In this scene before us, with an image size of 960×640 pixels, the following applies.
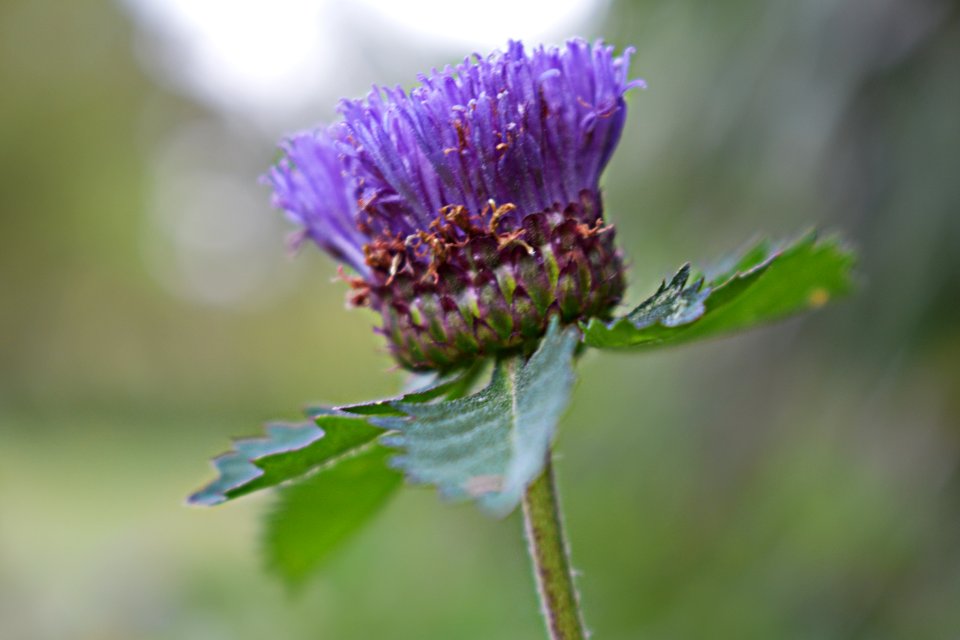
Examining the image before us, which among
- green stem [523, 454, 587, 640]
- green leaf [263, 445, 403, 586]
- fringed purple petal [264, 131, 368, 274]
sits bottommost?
green stem [523, 454, 587, 640]

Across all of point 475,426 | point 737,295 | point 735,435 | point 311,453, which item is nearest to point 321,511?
point 311,453

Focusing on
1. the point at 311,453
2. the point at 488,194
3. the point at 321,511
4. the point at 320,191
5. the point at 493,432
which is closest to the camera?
the point at 493,432

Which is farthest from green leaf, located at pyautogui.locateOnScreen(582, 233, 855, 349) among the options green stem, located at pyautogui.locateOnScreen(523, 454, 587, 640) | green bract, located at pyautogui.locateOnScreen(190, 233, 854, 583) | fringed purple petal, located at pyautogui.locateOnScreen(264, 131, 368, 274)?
fringed purple petal, located at pyautogui.locateOnScreen(264, 131, 368, 274)

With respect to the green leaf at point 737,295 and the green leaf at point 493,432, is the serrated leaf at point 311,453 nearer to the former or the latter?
the green leaf at point 493,432

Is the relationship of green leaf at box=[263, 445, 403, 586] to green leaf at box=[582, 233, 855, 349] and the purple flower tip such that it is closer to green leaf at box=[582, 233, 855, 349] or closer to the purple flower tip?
the purple flower tip

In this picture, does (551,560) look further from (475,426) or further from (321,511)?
(321,511)
